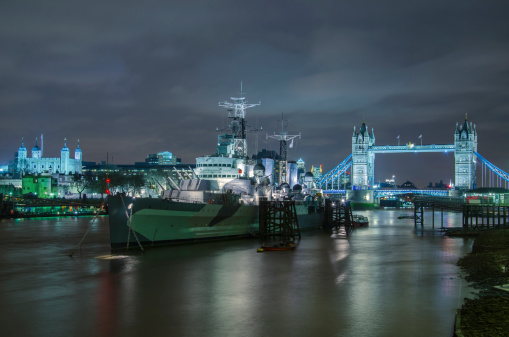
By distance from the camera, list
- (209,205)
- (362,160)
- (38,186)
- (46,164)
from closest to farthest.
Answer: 1. (209,205)
2. (38,186)
3. (362,160)
4. (46,164)

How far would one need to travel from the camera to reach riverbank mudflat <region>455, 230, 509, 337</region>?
32.8ft

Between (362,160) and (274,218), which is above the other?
(362,160)

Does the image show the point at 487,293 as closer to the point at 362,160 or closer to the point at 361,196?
the point at 361,196

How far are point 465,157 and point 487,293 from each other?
135 meters

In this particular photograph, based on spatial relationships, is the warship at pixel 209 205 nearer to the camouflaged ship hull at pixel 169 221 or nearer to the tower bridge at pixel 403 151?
the camouflaged ship hull at pixel 169 221

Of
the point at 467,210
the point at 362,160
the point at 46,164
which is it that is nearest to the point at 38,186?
the point at 46,164

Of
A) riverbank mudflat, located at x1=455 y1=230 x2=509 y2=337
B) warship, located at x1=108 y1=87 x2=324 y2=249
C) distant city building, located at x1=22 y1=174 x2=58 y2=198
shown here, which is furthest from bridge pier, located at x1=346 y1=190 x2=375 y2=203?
riverbank mudflat, located at x1=455 y1=230 x2=509 y2=337

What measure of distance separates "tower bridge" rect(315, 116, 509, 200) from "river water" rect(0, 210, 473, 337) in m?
104

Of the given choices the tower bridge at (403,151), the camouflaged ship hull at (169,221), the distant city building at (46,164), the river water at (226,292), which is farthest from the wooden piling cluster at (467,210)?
the distant city building at (46,164)

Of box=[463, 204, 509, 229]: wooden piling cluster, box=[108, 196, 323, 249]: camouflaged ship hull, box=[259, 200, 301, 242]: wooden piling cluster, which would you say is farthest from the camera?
box=[463, 204, 509, 229]: wooden piling cluster

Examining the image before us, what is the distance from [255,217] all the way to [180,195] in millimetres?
6729

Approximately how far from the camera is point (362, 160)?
151375 mm

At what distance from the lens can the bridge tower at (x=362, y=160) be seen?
148750mm

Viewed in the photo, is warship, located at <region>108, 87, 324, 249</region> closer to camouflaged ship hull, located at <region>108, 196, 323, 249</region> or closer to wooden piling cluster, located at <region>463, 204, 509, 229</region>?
camouflaged ship hull, located at <region>108, 196, 323, 249</region>
